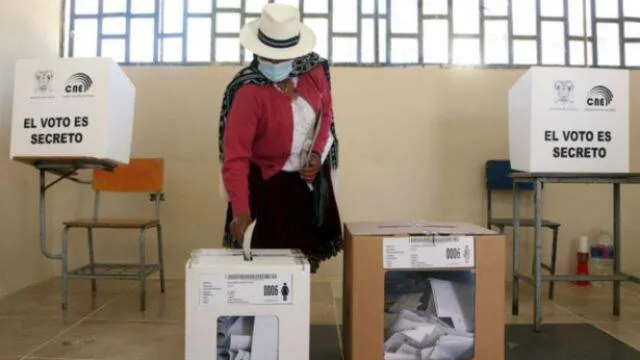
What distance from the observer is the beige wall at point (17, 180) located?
8.03 ft

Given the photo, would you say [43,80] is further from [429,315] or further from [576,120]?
[576,120]

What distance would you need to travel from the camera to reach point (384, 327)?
126 cm

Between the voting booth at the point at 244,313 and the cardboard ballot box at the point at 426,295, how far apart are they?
0.74ft

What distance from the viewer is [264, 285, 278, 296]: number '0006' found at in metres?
1.08

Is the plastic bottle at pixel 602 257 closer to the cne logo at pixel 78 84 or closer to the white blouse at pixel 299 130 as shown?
the white blouse at pixel 299 130

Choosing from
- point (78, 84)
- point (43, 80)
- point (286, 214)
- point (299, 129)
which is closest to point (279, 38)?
point (299, 129)

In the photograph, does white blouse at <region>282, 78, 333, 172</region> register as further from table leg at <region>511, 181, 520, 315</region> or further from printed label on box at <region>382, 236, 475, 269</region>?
table leg at <region>511, 181, 520, 315</region>

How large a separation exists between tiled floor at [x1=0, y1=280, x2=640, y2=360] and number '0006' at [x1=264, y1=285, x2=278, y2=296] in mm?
769

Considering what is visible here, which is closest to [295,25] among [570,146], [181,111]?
[570,146]

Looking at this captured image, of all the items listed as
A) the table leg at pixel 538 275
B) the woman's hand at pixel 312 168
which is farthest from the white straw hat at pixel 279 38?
the table leg at pixel 538 275

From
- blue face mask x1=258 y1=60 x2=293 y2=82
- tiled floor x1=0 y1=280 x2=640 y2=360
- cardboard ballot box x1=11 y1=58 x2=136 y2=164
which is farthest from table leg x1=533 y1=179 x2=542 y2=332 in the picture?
cardboard ballot box x1=11 y1=58 x2=136 y2=164

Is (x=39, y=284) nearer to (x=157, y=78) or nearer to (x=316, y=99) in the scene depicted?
(x=157, y=78)

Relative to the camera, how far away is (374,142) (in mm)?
2939

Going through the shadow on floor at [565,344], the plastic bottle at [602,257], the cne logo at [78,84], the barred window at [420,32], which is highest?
the barred window at [420,32]
